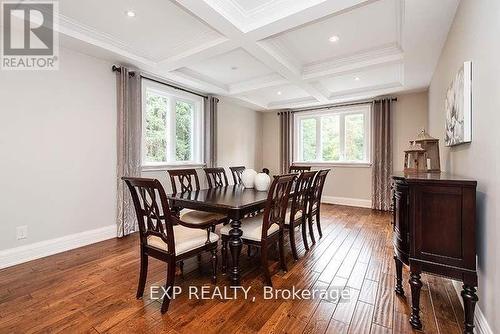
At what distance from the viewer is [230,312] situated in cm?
176

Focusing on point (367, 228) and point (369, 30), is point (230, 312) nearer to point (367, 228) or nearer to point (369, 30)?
point (367, 228)

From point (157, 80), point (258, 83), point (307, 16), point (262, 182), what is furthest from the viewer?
point (258, 83)

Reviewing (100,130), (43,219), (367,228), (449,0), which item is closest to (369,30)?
(449,0)

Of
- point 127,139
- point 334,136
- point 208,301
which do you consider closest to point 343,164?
point 334,136

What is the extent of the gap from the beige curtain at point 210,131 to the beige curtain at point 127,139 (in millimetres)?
1522

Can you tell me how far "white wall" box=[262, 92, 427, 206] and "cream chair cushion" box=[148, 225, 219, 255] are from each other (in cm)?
449

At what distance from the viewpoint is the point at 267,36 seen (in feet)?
8.93

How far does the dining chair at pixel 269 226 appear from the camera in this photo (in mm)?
2076

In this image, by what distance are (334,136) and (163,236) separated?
518 cm

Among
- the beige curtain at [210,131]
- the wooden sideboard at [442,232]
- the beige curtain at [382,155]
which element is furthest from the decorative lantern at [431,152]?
the beige curtain at [210,131]

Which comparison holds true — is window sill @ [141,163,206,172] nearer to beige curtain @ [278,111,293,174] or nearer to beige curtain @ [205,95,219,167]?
beige curtain @ [205,95,219,167]

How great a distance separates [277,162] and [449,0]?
16.6 feet

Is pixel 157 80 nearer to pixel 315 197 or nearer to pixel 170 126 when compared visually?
pixel 170 126

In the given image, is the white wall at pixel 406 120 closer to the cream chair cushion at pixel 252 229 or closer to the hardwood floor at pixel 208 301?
the hardwood floor at pixel 208 301
